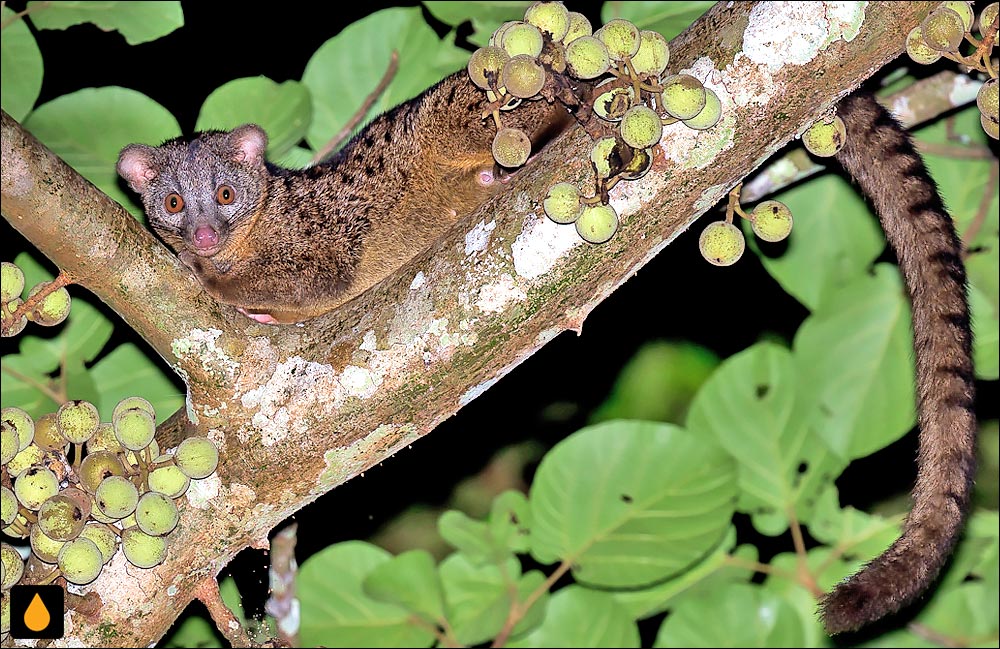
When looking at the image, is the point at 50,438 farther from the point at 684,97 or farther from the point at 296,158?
the point at 296,158

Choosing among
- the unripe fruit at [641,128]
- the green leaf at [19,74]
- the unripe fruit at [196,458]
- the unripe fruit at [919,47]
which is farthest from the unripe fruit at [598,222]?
the green leaf at [19,74]

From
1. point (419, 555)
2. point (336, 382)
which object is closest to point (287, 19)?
point (419, 555)

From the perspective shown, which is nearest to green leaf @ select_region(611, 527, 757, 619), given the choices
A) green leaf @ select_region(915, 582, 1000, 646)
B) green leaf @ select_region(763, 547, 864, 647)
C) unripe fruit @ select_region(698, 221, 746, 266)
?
green leaf @ select_region(763, 547, 864, 647)

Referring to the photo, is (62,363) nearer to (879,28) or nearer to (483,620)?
(483,620)

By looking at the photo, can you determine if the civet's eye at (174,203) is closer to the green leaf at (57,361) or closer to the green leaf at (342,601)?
the green leaf at (57,361)

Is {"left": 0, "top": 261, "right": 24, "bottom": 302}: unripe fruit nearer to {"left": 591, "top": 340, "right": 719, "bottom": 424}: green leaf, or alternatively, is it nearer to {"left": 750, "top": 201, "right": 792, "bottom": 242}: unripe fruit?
{"left": 750, "top": 201, "right": 792, "bottom": 242}: unripe fruit

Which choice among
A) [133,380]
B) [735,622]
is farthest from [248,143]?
[735,622]
